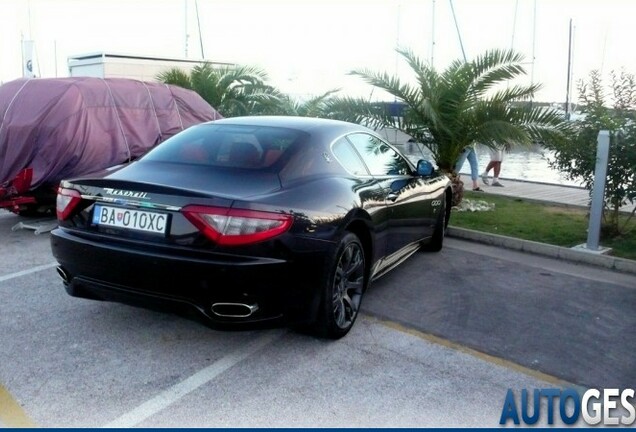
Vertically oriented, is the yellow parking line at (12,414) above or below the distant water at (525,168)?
above

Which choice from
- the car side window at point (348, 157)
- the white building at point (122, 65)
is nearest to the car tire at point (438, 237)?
the car side window at point (348, 157)

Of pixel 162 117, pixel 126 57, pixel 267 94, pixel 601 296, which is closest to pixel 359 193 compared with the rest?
pixel 601 296

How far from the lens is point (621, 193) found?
23.0ft

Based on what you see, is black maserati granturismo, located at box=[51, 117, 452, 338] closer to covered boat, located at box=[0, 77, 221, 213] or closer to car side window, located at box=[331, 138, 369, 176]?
car side window, located at box=[331, 138, 369, 176]

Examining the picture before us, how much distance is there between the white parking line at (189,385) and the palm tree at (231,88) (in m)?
9.58

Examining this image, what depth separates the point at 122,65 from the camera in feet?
45.1

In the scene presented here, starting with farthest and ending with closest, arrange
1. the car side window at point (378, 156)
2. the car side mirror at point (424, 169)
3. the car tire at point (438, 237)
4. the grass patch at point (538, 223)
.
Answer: the grass patch at point (538, 223) → the car tire at point (438, 237) → the car side mirror at point (424, 169) → the car side window at point (378, 156)

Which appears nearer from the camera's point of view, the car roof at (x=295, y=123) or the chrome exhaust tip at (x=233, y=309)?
the chrome exhaust tip at (x=233, y=309)

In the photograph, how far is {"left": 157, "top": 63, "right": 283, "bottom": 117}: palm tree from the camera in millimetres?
13328

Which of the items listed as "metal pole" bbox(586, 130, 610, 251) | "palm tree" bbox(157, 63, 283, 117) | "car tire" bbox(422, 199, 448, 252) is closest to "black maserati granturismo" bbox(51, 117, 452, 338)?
"car tire" bbox(422, 199, 448, 252)

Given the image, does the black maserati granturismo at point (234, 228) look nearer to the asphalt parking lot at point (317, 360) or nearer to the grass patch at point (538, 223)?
the asphalt parking lot at point (317, 360)

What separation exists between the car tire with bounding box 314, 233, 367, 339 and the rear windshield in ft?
2.51

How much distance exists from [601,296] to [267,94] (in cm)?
977

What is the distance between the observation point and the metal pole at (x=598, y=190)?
22.0ft
